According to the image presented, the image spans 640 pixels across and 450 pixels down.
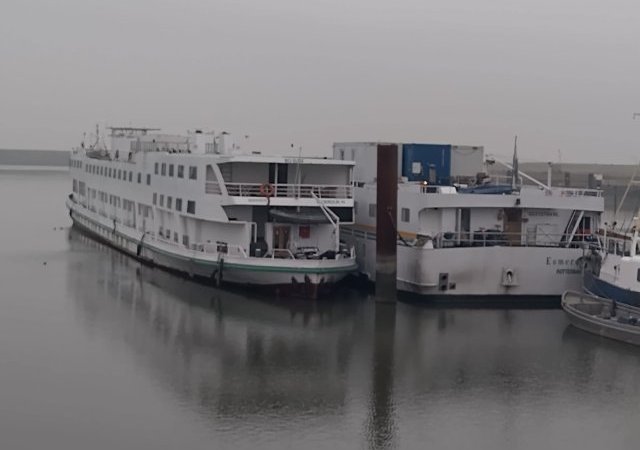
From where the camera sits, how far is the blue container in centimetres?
3553

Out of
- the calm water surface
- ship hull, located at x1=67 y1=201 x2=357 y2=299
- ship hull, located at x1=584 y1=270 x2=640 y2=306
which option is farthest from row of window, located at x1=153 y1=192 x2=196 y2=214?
ship hull, located at x1=584 y1=270 x2=640 y2=306

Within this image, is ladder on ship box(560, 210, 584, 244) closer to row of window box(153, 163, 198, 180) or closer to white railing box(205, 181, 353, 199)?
white railing box(205, 181, 353, 199)

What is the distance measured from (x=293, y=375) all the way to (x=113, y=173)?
86.8ft

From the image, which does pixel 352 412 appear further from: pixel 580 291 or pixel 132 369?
pixel 580 291

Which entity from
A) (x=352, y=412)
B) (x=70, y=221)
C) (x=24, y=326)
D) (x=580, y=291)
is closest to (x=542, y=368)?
(x=352, y=412)

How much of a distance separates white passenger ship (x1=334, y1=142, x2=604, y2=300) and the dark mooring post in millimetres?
775

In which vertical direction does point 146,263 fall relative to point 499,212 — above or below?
below

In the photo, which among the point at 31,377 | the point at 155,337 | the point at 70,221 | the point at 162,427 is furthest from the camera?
the point at 70,221

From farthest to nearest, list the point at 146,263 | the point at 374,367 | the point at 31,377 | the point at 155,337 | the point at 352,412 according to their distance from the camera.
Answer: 1. the point at 146,263
2. the point at 155,337
3. the point at 374,367
4. the point at 31,377
5. the point at 352,412

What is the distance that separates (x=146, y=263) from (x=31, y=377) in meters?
17.8

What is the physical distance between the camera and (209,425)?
17.8 metres

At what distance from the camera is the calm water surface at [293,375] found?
17.7 meters

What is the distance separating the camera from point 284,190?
31.3m

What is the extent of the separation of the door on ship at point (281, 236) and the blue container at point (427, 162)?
21.2 feet
